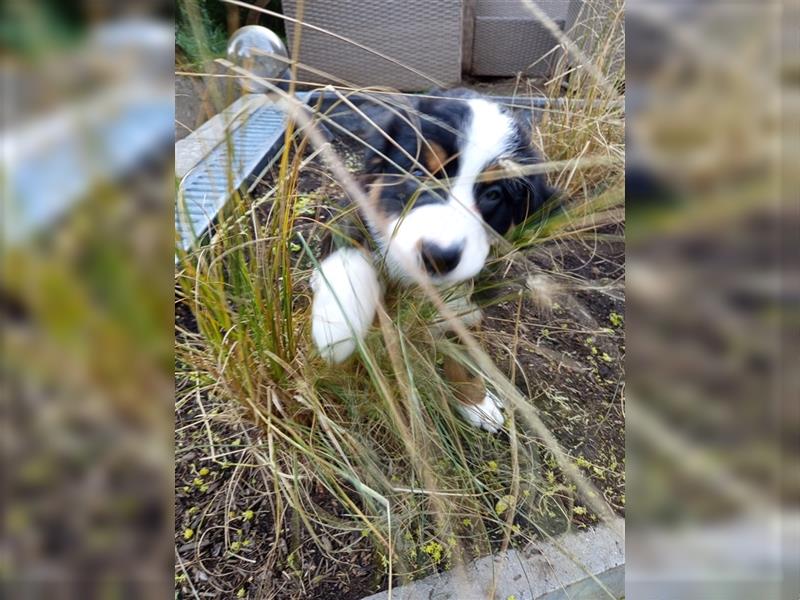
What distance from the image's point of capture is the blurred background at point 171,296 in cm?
24

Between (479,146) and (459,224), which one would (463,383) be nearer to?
(459,224)

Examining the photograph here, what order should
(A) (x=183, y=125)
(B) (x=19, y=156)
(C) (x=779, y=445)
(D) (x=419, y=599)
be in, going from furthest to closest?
1. (D) (x=419, y=599)
2. (A) (x=183, y=125)
3. (C) (x=779, y=445)
4. (B) (x=19, y=156)

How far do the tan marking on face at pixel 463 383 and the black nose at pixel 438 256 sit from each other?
221 mm

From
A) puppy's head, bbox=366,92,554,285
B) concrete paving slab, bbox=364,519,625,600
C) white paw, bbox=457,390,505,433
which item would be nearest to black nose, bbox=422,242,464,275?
puppy's head, bbox=366,92,554,285

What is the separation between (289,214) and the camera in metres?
1.19

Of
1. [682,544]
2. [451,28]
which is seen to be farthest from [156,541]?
[451,28]

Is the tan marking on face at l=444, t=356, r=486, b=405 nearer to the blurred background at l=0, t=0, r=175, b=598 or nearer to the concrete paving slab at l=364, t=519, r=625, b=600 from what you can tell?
the concrete paving slab at l=364, t=519, r=625, b=600

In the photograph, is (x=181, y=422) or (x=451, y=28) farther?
(x=451, y=28)

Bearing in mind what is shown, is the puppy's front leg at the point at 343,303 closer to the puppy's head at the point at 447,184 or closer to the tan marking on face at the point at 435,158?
the puppy's head at the point at 447,184

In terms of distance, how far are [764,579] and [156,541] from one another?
1.26ft

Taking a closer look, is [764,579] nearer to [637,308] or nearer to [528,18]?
[637,308]

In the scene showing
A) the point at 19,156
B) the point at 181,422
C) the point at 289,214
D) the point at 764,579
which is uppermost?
the point at 19,156

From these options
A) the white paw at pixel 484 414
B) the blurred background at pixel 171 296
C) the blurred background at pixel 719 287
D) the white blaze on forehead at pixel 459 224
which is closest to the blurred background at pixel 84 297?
the blurred background at pixel 171 296

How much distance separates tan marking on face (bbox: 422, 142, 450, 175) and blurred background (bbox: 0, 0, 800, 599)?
852mm
